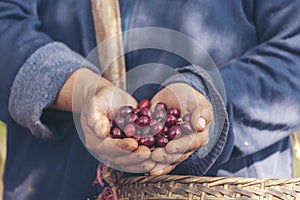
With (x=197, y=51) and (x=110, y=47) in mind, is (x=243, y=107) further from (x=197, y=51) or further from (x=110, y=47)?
(x=110, y=47)

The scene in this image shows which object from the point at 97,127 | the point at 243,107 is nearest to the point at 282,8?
the point at 243,107

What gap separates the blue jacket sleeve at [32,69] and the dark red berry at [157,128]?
224 millimetres

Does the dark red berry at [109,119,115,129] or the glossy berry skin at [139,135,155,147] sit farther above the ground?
the dark red berry at [109,119,115,129]

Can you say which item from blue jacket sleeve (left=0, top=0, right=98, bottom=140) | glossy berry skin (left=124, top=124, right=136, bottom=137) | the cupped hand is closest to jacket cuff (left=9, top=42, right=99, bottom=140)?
blue jacket sleeve (left=0, top=0, right=98, bottom=140)

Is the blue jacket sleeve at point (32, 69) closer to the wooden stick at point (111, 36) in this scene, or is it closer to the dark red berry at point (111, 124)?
the wooden stick at point (111, 36)

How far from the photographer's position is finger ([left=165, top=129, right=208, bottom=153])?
121cm

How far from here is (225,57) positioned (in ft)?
4.89

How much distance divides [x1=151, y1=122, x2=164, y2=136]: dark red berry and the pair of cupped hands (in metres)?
0.04

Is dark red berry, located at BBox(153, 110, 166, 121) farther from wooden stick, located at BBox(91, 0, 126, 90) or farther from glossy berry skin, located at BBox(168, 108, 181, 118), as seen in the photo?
wooden stick, located at BBox(91, 0, 126, 90)

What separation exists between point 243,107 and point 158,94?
0.53 feet

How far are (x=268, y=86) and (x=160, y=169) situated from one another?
294 mm

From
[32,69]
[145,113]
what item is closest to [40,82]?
[32,69]

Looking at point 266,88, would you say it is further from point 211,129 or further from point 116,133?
point 116,133

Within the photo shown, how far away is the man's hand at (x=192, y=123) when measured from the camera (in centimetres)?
122
